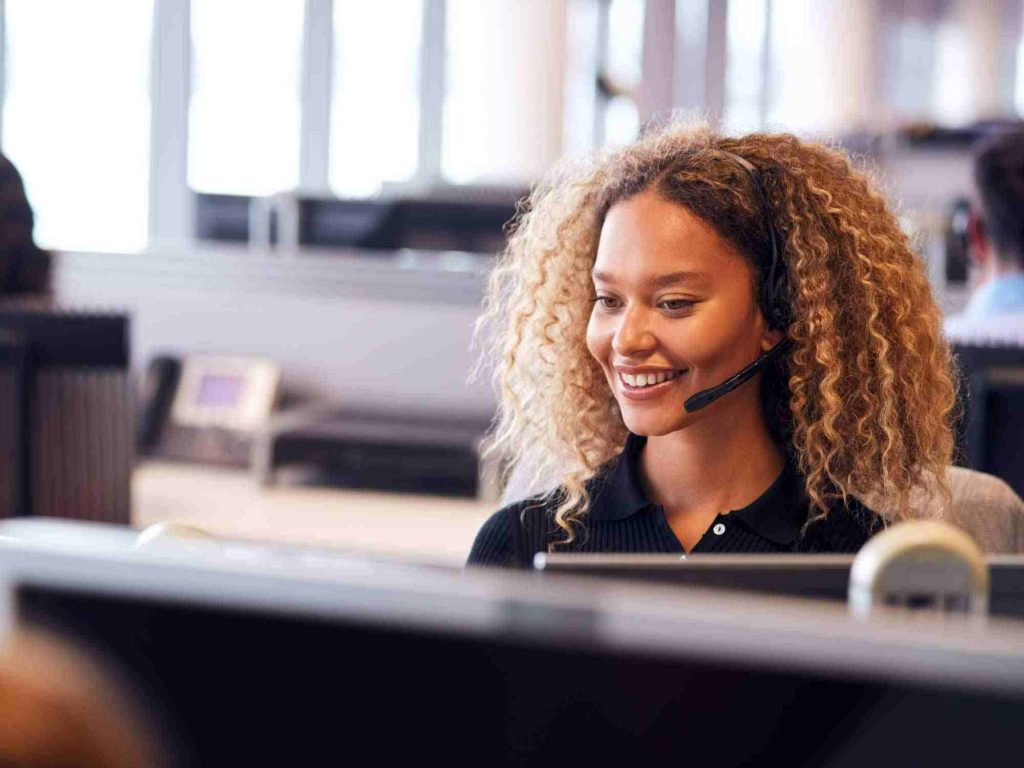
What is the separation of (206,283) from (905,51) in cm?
969

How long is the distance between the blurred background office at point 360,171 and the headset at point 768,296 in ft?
0.71

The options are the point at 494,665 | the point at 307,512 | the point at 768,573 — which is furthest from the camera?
the point at 307,512

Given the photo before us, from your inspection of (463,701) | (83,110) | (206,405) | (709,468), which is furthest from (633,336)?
(83,110)

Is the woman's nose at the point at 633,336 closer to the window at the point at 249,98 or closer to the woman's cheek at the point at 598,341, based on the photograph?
the woman's cheek at the point at 598,341

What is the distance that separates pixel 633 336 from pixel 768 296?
16cm

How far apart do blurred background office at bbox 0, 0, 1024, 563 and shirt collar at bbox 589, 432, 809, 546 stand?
298 mm

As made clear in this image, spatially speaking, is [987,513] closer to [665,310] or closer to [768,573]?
[665,310]

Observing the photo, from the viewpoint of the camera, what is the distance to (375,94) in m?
8.80

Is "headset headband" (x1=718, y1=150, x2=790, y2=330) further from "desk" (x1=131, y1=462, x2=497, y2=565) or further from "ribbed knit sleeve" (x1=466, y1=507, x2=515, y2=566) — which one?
"desk" (x1=131, y1=462, x2=497, y2=565)

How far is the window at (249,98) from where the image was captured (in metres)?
8.30

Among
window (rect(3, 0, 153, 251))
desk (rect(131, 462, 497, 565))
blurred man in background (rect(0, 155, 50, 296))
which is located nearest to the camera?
desk (rect(131, 462, 497, 565))

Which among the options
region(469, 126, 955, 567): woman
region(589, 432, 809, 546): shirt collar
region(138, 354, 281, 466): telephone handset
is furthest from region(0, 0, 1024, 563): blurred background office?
region(589, 432, 809, 546): shirt collar

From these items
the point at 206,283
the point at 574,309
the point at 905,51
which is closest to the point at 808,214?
the point at 574,309

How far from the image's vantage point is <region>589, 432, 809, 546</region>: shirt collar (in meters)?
1.35
